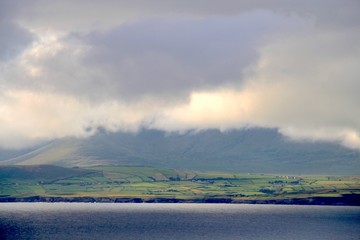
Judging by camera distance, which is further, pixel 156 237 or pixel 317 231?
pixel 317 231

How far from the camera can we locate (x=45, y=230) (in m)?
193

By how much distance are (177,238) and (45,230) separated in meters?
45.2

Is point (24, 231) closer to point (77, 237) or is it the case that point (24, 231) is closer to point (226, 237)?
point (77, 237)

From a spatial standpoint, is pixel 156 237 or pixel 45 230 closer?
pixel 156 237

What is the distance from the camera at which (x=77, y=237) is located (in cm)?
17425

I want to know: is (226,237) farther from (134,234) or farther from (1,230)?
(1,230)

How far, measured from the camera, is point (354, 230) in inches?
7736

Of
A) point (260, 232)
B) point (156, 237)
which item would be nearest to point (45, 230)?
point (156, 237)

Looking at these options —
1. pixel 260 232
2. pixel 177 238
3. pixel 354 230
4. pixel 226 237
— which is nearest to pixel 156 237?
pixel 177 238

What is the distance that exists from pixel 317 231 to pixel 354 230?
12.4 metres

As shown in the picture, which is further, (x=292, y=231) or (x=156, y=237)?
(x=292, y=231)

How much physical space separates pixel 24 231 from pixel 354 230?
104933mm

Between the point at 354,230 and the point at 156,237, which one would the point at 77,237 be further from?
the point at 354,230

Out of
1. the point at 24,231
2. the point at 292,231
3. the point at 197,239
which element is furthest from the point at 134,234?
the point at 292,231
